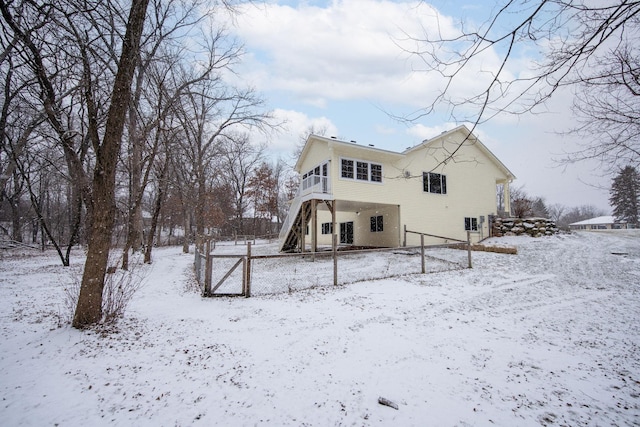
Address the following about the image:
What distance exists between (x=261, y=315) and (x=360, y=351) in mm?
2343

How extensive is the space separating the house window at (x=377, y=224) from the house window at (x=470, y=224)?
18.8ft

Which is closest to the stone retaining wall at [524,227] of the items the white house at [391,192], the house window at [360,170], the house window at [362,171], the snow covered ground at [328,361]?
the white house at [391,192]

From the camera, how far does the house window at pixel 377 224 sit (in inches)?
688

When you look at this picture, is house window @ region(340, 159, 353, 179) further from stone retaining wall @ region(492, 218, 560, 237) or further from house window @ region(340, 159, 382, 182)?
stone retaining wall @ region(492, 218, 560, 237)

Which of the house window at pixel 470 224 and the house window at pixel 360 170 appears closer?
the house window at pixel 360 170

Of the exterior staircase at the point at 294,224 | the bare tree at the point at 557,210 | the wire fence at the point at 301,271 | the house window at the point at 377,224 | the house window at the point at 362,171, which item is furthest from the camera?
the bare tree at the point at 557,210

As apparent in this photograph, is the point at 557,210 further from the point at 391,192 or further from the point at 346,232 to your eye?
the point at 391,192

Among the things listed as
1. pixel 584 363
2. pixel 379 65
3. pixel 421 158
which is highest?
pixel 421 158

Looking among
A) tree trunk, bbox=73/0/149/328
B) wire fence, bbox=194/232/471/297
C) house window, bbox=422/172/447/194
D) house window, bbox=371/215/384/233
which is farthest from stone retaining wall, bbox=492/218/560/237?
tree trunk, bbox=73/0/149/328

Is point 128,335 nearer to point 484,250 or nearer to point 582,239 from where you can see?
point 484,250

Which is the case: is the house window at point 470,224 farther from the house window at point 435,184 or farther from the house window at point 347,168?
the house window at point 347,168

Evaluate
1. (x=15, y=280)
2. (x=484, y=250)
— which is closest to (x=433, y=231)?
(x=484, y=250)

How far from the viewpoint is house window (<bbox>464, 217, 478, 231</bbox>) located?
59.7ft

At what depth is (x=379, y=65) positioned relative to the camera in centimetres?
353
